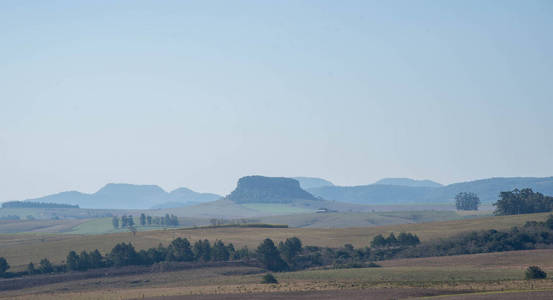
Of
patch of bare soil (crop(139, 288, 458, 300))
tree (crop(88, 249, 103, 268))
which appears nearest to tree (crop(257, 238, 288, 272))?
tree (crop(88, 249, 103, 268))

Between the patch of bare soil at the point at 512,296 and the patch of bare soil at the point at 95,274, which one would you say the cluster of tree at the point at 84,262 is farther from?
the patch of bare soil at the point at 512,296

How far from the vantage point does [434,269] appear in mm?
93375

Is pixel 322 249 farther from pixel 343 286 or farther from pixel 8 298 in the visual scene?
pixel 8 298

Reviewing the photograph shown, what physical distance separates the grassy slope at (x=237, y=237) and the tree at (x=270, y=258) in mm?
23295

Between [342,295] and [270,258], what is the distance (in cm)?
4682

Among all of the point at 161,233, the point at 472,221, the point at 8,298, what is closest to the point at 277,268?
the point at 8,298

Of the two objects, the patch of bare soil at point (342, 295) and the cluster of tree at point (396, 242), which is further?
the cluster of tree at point (396, 242)

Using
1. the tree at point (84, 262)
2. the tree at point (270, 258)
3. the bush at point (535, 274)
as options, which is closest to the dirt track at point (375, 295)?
the bush at point (535, 274)

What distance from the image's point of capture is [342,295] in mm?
67125

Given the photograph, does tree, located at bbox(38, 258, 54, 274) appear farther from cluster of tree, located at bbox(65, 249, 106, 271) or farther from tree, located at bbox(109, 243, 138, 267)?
tree, located at bbox(109, 243, 138, 267)

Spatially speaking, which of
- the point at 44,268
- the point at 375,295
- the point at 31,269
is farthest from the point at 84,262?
the point at 375,295

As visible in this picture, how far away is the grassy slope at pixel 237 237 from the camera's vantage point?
437 ft

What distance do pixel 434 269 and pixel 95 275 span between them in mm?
50901

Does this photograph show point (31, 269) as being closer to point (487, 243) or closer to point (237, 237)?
point (237, 237)
